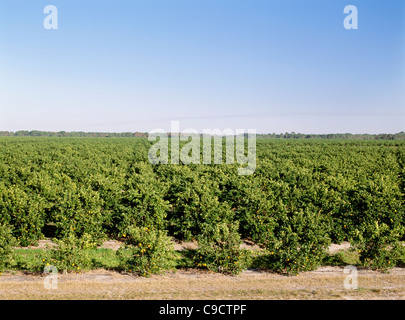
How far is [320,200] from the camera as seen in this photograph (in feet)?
66.2

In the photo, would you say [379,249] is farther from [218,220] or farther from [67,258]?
[67,258]

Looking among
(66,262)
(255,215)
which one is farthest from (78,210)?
(255,215)

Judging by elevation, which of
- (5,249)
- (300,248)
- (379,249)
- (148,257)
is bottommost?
(148,257)

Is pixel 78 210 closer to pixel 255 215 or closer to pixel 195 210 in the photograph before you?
pixel 195 210

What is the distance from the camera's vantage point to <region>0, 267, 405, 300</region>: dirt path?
37.7 ft

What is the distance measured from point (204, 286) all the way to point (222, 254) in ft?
6.51

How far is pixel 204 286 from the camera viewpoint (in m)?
12.5

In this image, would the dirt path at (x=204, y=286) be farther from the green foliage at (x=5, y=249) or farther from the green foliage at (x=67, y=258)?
the green foliage at (x=5, y=249)

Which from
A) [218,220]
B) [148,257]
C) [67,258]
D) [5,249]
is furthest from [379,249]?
[5,249]

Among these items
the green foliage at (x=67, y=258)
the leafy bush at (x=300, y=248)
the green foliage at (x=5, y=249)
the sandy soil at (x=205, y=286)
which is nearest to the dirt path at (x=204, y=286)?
the sandy soil at (x=205, y=286)

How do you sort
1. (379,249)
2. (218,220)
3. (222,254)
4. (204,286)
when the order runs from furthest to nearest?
1. (218,220)
2. (379,249)
3. (222,254)
4. (204,286)

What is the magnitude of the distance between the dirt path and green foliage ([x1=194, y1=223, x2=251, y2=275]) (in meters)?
0.44

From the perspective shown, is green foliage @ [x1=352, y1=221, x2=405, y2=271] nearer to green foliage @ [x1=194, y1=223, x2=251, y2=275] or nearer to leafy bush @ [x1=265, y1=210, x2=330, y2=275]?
leafy bush @ [x1=265, y1=210, x2=330, y2=275]

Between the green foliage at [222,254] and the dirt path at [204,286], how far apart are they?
436 millimetres
